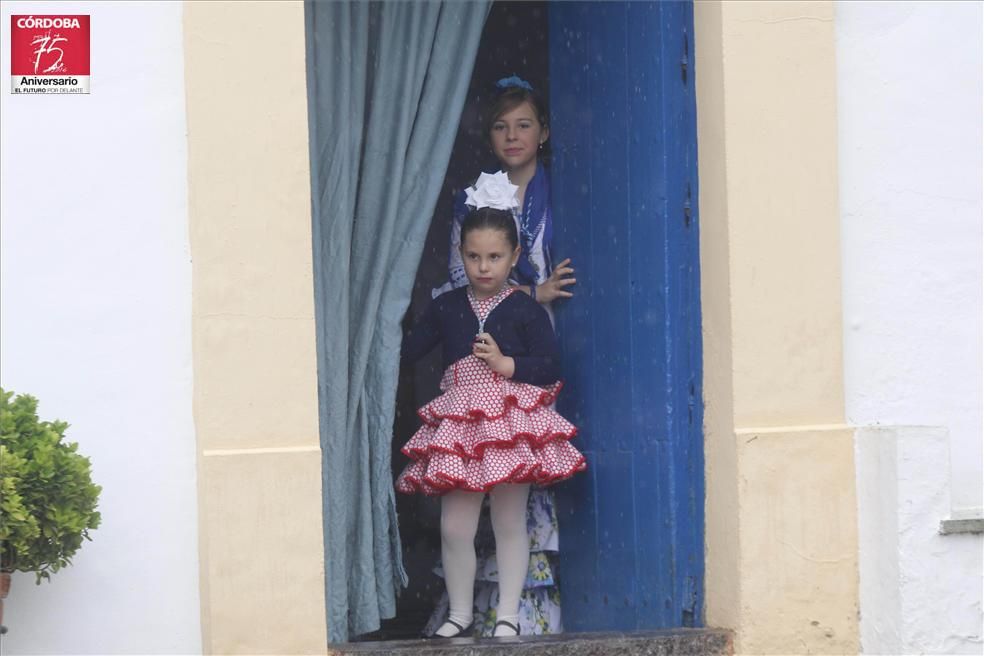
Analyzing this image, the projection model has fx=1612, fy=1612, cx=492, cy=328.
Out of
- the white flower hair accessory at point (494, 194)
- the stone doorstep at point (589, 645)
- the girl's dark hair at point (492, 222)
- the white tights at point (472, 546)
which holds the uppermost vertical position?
the white flower hair accessory at point (494, 194)

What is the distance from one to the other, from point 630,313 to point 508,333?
1.55 ft

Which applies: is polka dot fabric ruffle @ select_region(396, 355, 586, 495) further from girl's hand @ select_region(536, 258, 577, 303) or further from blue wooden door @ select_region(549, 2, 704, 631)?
girl's hand @ select_region(536, 258, 577, 303)

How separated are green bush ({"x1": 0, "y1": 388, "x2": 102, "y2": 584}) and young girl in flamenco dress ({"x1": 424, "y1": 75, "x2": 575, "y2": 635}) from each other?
1.89 m

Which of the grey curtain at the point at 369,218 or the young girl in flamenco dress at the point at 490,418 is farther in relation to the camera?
the young girl in flamenco dress at the point at 490,418

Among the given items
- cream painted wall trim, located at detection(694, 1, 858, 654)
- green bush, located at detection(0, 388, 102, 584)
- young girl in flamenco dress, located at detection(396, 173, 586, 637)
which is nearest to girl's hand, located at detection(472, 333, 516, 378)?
young girl in flamenco dress, located at detection(396, 173, 586, 637)

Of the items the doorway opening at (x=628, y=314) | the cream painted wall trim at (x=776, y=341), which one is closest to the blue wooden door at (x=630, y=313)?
the doorway opening at (x=628, y=314)

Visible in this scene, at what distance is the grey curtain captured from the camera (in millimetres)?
5727

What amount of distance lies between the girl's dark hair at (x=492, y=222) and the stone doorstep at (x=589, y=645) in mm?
1515

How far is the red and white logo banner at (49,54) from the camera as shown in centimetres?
529

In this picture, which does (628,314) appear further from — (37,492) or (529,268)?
(37,492)

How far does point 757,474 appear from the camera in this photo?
5586 millimetres

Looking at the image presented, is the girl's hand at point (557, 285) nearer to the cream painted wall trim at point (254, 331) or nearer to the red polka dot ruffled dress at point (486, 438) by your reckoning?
the red polka dot ruffled dress at point (486, 438)

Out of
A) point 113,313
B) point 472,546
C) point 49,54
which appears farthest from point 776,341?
point 49,54

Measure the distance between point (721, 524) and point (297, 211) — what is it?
1833 millimetres
